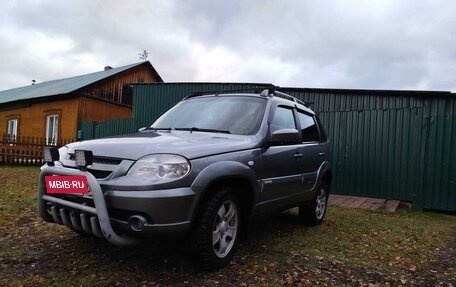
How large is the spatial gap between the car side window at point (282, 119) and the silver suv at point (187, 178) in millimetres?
27

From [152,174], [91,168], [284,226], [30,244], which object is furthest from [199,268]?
[284,226]

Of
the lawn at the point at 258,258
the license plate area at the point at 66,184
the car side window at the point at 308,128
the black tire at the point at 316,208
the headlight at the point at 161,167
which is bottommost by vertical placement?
the lawn at the point at 258,258

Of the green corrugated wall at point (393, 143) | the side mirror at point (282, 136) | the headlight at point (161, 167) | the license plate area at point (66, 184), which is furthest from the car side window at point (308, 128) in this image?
the green corrugated wall at point (393, 143)

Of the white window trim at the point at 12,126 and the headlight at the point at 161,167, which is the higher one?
the white window trim at the point at 12,126

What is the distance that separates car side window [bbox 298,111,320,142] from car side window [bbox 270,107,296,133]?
31 centimetres

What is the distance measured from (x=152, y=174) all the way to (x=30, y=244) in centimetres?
229

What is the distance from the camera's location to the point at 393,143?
9.28 meters

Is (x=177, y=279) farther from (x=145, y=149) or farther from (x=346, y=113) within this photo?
(x=346, y=113)

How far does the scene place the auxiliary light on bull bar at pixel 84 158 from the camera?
11.8 feet

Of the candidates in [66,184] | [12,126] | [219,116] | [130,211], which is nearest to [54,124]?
[12,126]

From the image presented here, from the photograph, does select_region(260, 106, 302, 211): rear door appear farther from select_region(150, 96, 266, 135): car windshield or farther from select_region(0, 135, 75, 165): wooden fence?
select_region(0, 135, 75, 165): wooden fence

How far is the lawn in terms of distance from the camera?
3846mm

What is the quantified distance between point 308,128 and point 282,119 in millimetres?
961

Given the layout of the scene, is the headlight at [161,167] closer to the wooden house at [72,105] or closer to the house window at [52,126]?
the wooden house at [72,105]
